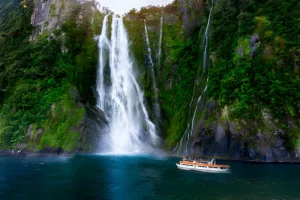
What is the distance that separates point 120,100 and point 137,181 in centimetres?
2778

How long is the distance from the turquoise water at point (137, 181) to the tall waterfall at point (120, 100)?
520 inches

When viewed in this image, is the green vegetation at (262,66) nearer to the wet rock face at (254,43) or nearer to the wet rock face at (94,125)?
the wet rock face at (254,43)

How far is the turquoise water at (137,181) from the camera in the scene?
23.8 m

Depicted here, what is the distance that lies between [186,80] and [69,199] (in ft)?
120

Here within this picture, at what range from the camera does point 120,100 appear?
5497 centimetres

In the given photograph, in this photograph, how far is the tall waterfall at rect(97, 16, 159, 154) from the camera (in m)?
51.9

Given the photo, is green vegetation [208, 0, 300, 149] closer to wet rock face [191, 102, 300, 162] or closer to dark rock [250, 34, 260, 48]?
dark rock [250, 34, 260, 48]

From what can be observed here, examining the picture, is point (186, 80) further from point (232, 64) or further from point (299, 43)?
point (299, 43)

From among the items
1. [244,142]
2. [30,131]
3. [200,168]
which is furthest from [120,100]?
[200,168]

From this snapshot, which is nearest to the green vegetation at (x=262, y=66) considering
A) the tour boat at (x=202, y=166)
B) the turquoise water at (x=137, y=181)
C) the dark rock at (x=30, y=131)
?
the turquoise water at (x=137, y=181)

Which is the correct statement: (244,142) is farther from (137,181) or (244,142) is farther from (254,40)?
(137,181)

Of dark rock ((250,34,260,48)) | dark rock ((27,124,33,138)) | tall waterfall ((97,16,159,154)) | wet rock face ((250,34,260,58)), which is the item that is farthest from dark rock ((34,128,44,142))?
dark rock ((250,34,260,48))

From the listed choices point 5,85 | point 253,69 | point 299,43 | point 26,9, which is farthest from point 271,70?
point 26,9

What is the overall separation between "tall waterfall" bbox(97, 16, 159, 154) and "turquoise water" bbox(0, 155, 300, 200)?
1320cm
